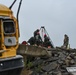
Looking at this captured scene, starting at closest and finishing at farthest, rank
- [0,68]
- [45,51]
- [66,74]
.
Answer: [0,68], [66,74], [45,51]

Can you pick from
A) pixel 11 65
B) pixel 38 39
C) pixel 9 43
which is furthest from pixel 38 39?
pixel 11 65

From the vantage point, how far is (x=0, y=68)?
1082cm

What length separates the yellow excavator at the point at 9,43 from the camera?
1102 centimetres

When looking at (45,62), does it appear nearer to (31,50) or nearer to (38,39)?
(31,50)

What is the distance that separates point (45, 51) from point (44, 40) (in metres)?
4.04

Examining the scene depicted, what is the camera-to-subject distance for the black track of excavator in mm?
10891

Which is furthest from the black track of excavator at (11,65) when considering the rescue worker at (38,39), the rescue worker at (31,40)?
the rescue worker at (38,39)

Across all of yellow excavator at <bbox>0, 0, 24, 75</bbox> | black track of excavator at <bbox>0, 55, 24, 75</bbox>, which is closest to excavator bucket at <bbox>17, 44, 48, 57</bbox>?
yellow excavator at <bbox>0, 0, 24, 75</bbox>

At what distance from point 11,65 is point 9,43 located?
0.67 metres

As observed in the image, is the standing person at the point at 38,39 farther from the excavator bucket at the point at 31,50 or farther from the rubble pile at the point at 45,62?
the excavator bucket at the point at 31,50

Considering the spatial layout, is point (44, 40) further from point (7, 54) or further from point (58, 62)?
point (7, 54)

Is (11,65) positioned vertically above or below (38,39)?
below

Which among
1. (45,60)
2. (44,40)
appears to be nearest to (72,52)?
(44,40)

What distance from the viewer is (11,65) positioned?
11.0 meters
